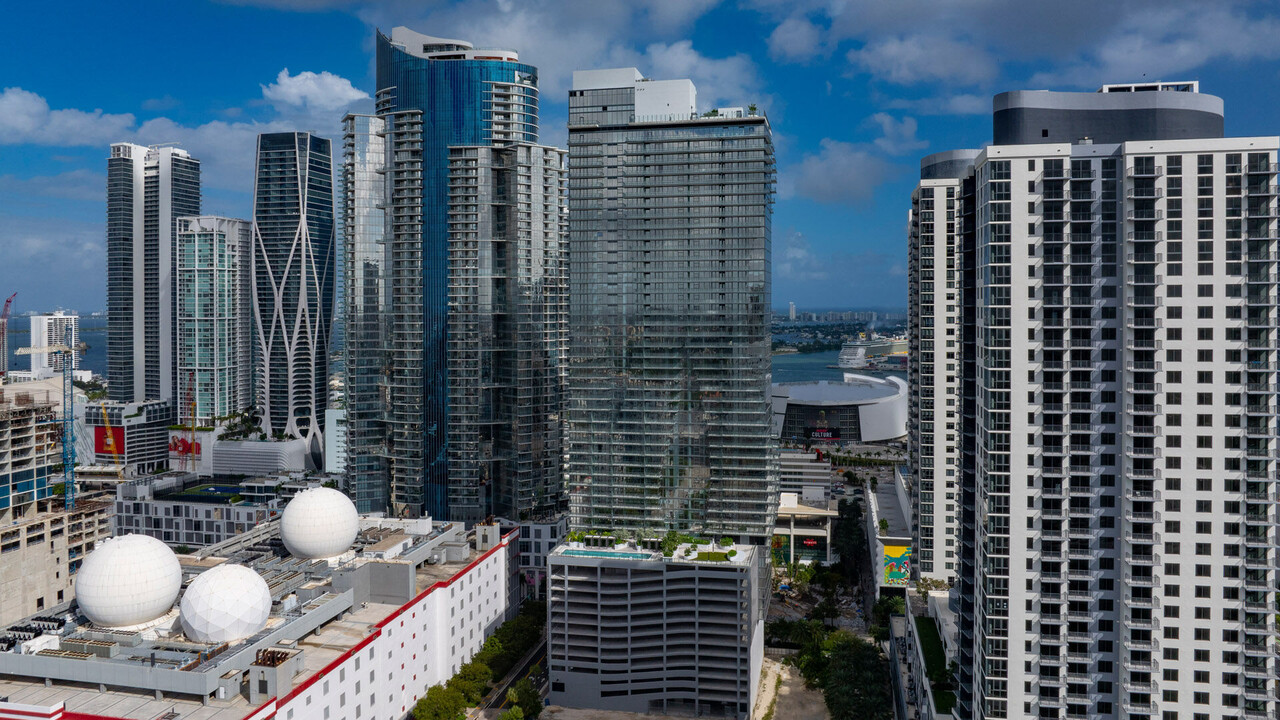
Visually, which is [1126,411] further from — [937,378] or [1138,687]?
[937,378]

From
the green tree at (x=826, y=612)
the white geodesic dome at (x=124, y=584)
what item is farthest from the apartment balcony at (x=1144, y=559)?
the white geodesic dome at (x=124, y=584)

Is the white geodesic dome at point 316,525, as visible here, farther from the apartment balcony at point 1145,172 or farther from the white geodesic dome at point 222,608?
the apartment balcony at point 1145,172

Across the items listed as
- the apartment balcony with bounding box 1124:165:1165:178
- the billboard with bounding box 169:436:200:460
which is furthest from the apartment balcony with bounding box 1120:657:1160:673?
the billboard with bounding box 169:436:200:460

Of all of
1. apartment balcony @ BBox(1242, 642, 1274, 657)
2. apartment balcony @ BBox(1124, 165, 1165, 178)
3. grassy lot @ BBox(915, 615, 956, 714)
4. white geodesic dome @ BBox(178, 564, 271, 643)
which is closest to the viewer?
apartment balcony @ BBox(1242, 642, 1274, 657)

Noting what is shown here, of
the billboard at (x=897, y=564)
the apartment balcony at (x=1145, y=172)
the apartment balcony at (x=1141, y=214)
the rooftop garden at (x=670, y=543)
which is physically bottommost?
the billboard at (x=897, y=564)

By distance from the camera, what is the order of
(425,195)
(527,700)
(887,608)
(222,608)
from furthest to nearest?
(425,195) → (887,608) → (527,700) → (222,608)

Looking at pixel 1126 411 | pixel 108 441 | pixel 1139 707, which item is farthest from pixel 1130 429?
pixel 108 441

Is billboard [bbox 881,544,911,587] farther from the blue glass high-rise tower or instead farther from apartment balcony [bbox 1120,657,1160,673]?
the blue glass high-rise tower
